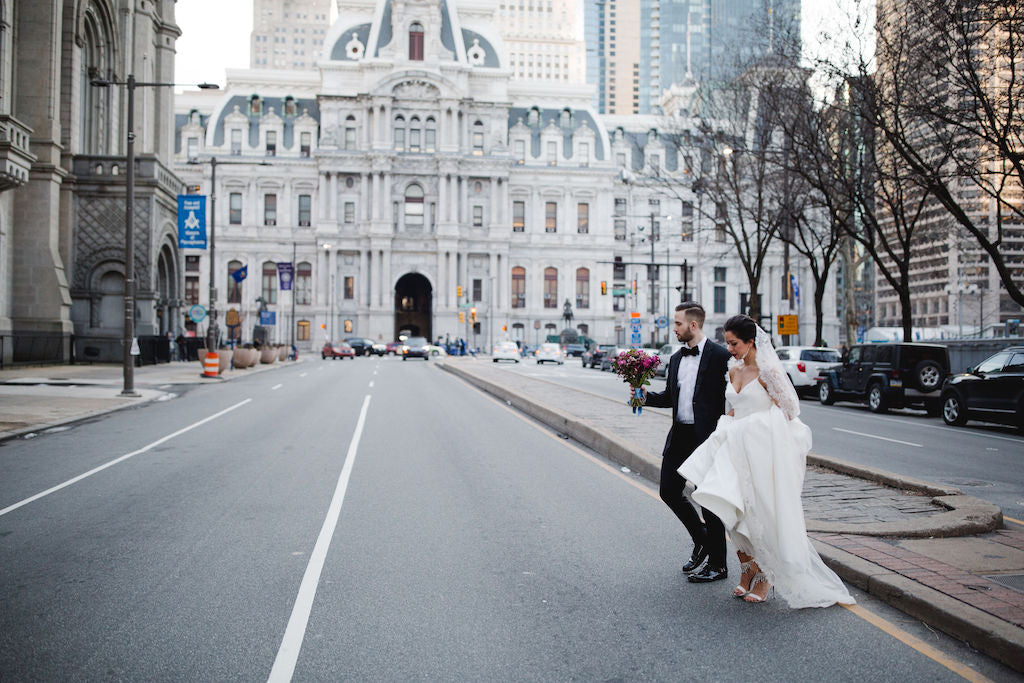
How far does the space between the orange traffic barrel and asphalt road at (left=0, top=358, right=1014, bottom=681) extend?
21.9 metres

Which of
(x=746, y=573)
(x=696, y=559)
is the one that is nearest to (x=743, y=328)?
(x=746, y=573)

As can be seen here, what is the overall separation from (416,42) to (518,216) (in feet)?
68.7

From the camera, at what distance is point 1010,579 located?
596 cm

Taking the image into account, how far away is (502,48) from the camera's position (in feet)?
308

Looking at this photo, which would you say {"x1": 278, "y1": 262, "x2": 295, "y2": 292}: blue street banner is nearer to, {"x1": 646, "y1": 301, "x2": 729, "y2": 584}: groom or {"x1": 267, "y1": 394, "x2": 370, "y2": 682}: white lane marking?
{"x1": 267, "y1": 394, "x2": 370, "y2": 682}: white lane marking

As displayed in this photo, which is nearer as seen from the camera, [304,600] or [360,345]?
[304,600]

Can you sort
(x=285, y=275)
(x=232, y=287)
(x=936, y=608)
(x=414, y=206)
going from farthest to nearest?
(x=232, y=287)
(x=414, y=206)
(x=285, y=275)
(x=936, y=608)

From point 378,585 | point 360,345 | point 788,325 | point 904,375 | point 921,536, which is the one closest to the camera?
point 378,585

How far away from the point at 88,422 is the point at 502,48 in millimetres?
83937

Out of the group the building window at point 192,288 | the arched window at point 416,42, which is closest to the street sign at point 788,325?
the arched window at point 416,42

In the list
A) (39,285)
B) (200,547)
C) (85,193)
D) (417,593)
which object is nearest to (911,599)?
(417,593)

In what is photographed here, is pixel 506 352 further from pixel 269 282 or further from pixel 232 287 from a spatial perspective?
pixel 232 287

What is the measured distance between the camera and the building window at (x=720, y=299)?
98.8 m

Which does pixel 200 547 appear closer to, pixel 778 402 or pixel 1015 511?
pixel 778 402
